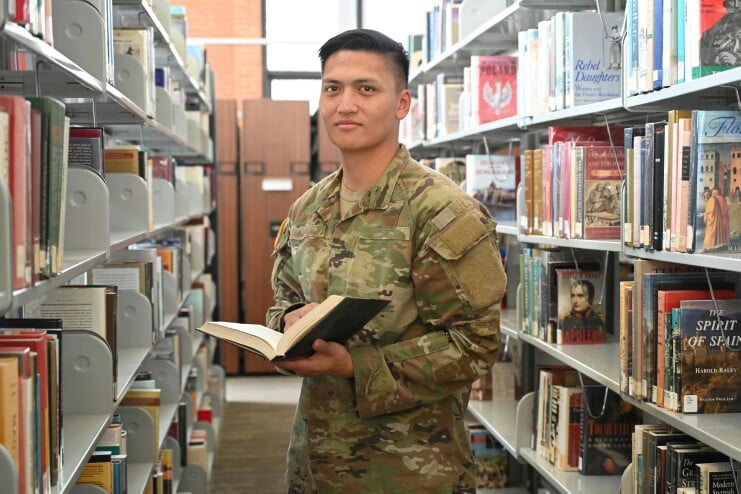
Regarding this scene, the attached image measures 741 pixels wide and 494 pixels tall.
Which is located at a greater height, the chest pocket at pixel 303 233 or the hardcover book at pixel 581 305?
the chest pocket at pixel 303 233

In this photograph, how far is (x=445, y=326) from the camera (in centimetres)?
203

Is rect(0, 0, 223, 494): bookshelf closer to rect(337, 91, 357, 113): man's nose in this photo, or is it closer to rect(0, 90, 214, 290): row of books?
rect(0, 90, 214, 290): row of books

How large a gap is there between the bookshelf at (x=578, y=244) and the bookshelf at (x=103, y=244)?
1.28 m

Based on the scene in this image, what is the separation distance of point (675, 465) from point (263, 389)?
217 inches

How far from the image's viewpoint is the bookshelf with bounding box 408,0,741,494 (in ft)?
6.88

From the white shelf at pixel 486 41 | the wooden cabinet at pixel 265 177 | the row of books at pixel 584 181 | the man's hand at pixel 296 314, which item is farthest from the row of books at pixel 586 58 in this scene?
the wooden cabinet at pixel 265 177

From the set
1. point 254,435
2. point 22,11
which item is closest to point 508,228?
point 22,11

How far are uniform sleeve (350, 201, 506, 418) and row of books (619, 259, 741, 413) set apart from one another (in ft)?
1.68

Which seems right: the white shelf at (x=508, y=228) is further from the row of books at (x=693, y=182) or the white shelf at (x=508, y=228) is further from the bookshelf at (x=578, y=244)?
the row of books at (x=693, y=182)

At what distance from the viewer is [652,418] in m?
3.16

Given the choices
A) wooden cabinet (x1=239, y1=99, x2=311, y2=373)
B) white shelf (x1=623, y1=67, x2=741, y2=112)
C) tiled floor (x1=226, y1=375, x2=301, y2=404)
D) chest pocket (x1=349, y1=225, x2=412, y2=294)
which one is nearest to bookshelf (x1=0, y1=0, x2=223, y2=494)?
chest pocket (x1=349, y1=225, x2=412, y2=294)

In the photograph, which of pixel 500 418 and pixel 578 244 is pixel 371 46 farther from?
pixel 500 418

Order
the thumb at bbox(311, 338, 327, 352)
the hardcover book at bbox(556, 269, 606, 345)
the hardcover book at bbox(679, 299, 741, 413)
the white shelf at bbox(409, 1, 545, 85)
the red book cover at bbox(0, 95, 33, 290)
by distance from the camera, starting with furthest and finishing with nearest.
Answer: the white shelf at bbox(409, 1, 545, 85)
the hardcover book at bbox(556, 269, 606, 345)
the hardcover book at bbox(679, 299, 741, 413)
the thumb at bbox(311, 338, 327, 352)
the red book cover at bbox(0, 95, 33, 290)

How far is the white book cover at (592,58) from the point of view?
3020 mm
